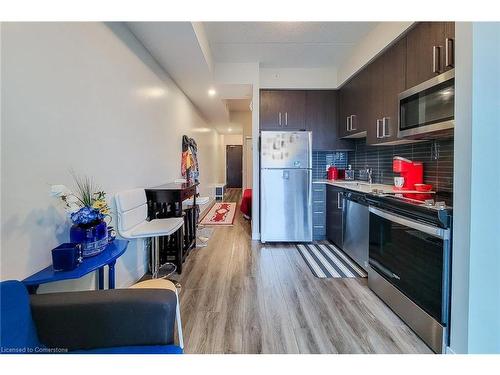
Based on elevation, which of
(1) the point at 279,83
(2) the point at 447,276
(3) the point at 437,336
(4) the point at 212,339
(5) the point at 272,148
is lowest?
(4) the point at 212,339

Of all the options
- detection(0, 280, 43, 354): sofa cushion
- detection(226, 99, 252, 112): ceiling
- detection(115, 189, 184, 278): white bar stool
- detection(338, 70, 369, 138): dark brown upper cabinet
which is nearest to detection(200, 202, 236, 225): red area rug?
detection(115, 189, 184, 278): white bar stool

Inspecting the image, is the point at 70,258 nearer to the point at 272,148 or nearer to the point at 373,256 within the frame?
the point at 373,256

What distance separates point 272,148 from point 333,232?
61.0 inches

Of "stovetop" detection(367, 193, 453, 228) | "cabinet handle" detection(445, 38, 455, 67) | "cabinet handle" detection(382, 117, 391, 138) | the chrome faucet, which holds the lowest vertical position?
"stovetop" detection(367, 193, 453, 228)

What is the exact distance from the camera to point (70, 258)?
1.28 m

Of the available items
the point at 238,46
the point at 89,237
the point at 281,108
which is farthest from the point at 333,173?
the point at 89,237

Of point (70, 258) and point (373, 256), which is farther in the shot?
point (373, 256)

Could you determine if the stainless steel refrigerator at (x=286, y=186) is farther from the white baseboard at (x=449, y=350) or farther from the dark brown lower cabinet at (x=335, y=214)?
the white baseboard at (x=449, y=350)

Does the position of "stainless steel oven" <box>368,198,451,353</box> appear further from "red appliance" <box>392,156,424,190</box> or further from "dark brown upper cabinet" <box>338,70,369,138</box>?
"dark brown upper cabinet" <box>338,70,369,138</box>

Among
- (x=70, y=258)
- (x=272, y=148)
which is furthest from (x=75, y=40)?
(x=272, y=148)

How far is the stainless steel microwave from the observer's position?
181 cm

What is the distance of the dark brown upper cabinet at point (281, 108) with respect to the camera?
4031mm

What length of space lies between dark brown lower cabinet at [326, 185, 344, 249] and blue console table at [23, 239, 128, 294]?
2637 mm
